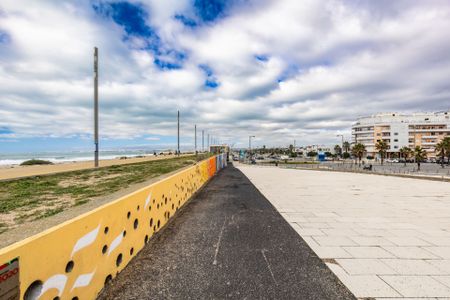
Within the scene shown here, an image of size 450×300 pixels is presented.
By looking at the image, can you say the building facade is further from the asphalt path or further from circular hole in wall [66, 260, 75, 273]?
circular hole in wall [66, 260, 75, 273]

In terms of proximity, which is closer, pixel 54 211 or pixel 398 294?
pixel 398 294

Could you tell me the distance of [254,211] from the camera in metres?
7.85

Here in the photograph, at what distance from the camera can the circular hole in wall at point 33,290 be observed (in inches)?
82.3

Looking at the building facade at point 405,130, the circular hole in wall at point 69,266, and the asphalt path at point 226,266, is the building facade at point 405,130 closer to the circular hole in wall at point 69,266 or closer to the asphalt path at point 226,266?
the asphalt path at point 226,266

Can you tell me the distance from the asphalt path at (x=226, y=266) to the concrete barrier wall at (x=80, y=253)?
1.04 feet

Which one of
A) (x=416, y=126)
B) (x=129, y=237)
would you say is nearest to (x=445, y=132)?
(x=416, y=126)

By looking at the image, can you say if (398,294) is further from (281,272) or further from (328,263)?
(281,272)

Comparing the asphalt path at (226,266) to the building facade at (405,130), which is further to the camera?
the building facade at (405,130)

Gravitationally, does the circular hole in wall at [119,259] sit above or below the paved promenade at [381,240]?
above

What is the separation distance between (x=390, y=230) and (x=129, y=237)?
22.2ft

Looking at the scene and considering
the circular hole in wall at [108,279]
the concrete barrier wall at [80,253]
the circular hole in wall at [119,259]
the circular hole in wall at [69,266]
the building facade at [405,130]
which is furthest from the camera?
the building facade at [405,130]

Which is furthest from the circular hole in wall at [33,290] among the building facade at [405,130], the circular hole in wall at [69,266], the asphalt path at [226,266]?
the building facade at [405,130]

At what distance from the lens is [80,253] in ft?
9.18

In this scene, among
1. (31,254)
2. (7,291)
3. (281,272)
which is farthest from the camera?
Answer: (281,272)
